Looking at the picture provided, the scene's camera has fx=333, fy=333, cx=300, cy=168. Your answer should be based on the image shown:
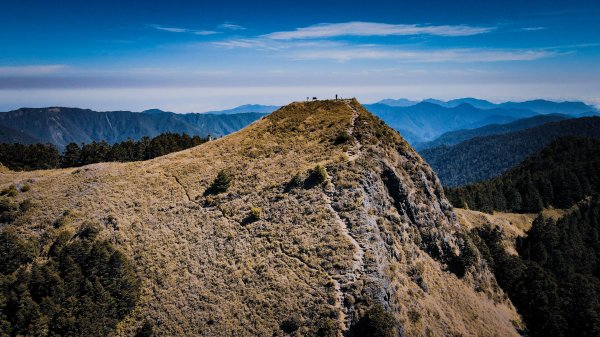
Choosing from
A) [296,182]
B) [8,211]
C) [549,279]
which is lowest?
[549,279]

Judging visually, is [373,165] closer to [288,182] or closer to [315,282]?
[288,182]

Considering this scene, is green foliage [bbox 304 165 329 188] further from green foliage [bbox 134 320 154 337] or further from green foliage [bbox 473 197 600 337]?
green foliage [bbox 473 197 600 337]

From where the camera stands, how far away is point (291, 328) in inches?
1523

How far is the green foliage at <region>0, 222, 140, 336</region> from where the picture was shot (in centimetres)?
3738

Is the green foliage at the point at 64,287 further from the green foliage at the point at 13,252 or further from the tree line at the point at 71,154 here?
the tree line at the point at 71,154

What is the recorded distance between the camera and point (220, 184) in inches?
2378

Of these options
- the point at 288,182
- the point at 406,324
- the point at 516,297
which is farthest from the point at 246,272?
the point at 516,297

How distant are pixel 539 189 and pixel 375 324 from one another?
405 feet

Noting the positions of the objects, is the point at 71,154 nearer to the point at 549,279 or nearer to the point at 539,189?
the point at 549,279

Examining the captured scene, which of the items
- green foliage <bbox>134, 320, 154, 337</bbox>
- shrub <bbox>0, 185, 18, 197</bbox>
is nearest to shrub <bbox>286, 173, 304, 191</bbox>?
green foliage <bbox>134, 320, 154, 337</bbox>

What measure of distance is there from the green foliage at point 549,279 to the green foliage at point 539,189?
17.6 meters

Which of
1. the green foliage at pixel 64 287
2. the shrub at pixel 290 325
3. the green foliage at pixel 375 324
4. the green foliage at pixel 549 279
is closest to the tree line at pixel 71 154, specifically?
the green foliage at pixel 64 287

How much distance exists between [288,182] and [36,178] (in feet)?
163

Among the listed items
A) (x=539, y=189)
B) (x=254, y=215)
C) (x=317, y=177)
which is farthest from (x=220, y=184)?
(x=539, y=189)
